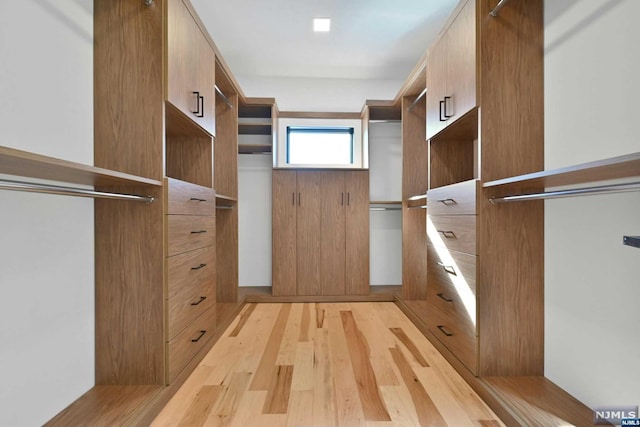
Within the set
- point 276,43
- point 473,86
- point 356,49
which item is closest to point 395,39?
point 356,49

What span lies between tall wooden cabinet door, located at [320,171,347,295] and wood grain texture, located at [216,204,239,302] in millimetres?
873

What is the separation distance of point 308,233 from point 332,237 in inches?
10.0

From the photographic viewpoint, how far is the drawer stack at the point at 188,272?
1545 millimetres

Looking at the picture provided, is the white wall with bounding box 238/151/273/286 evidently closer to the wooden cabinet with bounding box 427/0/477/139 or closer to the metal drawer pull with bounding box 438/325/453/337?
the wooden cabinet with bounding box 427/0/477/139

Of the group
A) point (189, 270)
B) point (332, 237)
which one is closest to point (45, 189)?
point (189, 270)

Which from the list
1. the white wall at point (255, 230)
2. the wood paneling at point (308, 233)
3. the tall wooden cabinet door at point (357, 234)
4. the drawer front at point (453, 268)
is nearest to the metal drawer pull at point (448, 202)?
the drawer front at point (453, 268)

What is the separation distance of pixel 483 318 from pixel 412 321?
1.10m

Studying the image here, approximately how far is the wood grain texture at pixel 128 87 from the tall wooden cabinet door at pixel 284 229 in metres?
1.70

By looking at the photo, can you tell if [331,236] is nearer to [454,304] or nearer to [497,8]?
[454,304]

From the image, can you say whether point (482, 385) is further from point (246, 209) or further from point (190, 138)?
point (246, 209)

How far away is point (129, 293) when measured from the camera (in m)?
1.49

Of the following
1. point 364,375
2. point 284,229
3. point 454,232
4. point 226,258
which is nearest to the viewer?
point 364,375

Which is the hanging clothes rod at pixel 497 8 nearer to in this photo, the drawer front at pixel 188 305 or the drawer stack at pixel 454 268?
the drawer stack at pixel 454 268

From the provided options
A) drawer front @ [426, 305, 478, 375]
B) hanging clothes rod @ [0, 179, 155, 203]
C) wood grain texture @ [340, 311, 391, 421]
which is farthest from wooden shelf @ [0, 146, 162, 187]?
drawer front @ [426, 305, 478, 375]
